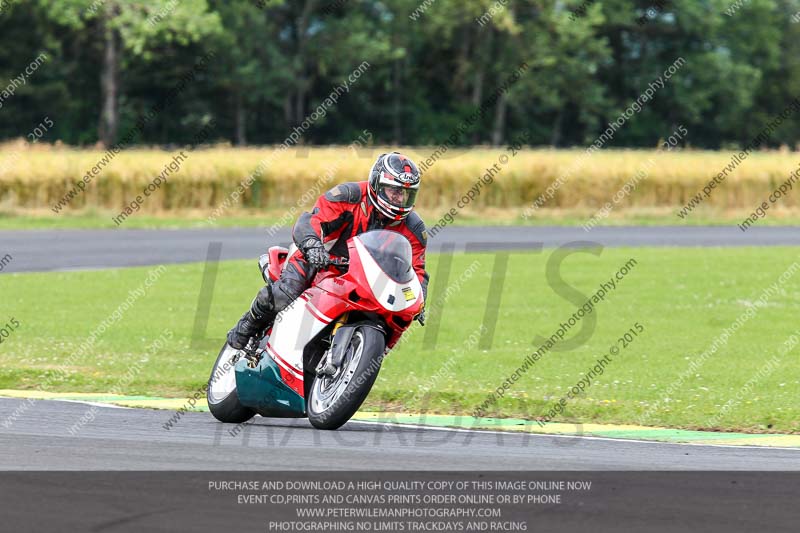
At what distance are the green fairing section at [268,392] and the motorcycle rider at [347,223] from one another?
0.45m

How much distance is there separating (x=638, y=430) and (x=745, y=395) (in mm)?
2119

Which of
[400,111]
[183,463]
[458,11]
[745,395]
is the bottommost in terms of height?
[400,111]

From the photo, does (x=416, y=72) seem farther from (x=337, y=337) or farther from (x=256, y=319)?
(x=337, y=337)

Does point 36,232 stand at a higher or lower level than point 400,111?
higher

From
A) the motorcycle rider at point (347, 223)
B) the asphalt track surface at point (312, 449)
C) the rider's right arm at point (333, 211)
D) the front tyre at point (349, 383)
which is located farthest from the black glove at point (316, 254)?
the asphalt track surface at point (312, 449)

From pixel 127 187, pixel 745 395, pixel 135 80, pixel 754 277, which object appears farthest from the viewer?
pixel 135 80

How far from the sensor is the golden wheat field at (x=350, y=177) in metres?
32.1

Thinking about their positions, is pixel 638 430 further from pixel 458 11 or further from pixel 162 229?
pixel 458 11

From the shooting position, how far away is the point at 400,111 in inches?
2494

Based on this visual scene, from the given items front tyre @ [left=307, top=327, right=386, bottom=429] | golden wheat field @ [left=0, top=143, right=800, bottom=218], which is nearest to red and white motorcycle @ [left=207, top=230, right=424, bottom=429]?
front tyre @ [left=307, top=327, right=386, bottom=429]

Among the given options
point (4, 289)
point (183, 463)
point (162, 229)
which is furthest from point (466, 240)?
point (183, 463)

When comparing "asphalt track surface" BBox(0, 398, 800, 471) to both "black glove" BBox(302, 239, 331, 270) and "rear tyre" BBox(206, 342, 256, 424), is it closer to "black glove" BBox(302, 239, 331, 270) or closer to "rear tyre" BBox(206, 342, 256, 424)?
"rear tyre" BBox(206, 342, 256, 424)

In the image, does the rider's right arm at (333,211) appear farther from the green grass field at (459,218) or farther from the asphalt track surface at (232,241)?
the green grass field at (459,218)

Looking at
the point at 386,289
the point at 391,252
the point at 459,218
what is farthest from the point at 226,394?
the point at 459,218
